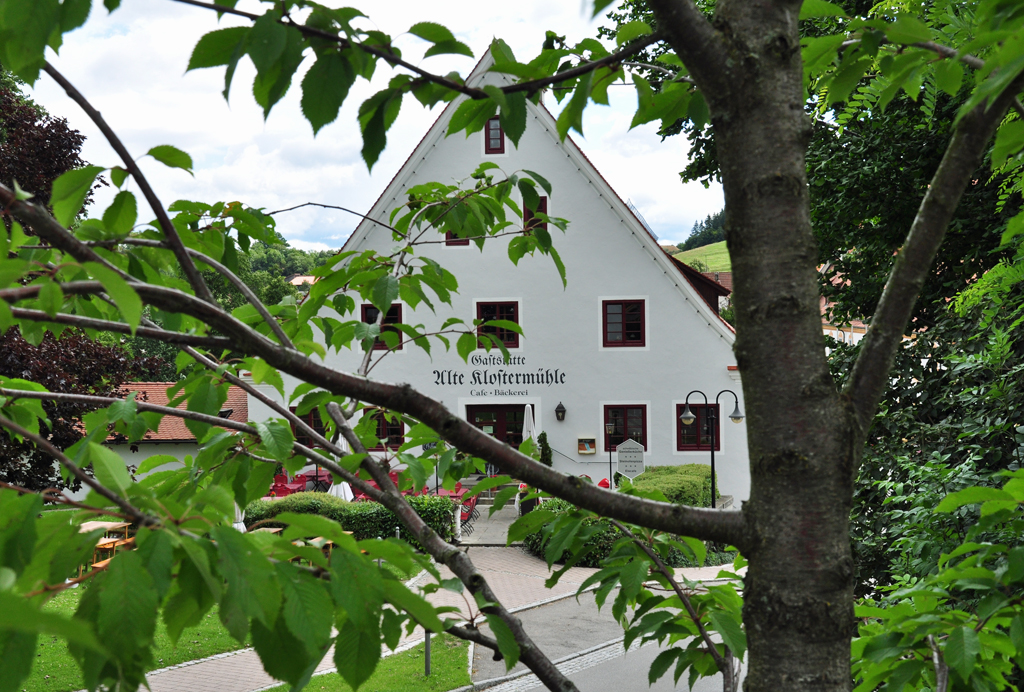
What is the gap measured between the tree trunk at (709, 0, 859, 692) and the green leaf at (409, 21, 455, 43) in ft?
1.52

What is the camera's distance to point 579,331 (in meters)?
18.8

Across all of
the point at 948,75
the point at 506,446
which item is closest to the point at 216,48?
the point at 506,446

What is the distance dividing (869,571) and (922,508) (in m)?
2.36

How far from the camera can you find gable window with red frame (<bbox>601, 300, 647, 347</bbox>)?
1859cm

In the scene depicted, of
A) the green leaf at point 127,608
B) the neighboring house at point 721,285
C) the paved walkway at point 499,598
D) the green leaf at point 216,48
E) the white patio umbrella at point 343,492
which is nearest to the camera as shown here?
the green leaf at point 127,608

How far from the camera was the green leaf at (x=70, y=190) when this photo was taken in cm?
108

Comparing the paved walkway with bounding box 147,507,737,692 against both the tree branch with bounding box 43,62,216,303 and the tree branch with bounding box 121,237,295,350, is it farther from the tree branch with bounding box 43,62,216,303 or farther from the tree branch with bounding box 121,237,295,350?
the tree branch with bounding box 43,62,216,303

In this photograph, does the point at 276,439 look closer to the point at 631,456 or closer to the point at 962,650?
the point at 962,650

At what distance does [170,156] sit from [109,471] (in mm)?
530

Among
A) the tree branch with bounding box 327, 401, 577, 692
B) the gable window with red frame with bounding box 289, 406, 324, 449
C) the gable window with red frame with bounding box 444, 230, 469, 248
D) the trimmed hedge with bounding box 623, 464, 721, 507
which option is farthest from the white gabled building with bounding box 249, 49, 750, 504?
the tree branch with bounding box 327, 401, 577, 692

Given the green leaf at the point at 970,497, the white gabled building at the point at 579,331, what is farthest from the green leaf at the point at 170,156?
the white gabled building at the point at 579,331

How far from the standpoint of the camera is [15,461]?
1022 cm

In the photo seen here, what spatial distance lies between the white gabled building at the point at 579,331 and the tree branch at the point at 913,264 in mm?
16518

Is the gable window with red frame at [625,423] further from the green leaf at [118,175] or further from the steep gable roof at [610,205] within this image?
the green leaf at [118,175]
